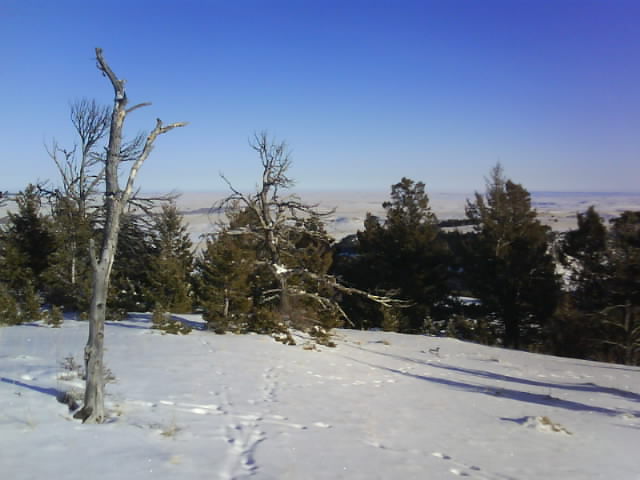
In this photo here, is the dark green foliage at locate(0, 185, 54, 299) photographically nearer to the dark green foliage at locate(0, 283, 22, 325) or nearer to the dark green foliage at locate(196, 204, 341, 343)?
the dark green foliage at locate(0, 283, 22, 325)

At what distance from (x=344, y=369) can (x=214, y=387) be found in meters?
3.81

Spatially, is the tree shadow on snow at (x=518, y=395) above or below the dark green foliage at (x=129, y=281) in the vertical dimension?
below

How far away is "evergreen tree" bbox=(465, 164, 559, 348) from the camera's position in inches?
923

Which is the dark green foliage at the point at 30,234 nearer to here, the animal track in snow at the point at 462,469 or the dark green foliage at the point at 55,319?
the dark green foliage at the point at 55,319

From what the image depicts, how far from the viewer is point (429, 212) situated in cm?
2719

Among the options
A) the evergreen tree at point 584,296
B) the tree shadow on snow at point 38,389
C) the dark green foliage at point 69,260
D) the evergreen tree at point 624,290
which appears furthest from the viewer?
the evergreen tree at point 584,296

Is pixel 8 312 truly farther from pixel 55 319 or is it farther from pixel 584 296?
pixel 584 296

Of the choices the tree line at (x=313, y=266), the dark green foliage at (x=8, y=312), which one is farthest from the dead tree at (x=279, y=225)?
the dark green foliage at (x=8, y=312)

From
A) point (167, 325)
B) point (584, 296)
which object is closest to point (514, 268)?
point (584, 296)

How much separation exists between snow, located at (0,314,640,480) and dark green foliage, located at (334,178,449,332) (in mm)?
12795

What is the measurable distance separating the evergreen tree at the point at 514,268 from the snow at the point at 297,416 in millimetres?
11879

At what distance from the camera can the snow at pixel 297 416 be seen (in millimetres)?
4480

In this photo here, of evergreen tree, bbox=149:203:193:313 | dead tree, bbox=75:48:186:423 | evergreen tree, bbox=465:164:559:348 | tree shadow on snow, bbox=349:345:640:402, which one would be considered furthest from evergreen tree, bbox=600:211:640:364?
dead tree, bbox=75:48:186:423

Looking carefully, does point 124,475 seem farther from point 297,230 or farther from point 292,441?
point 297,230
